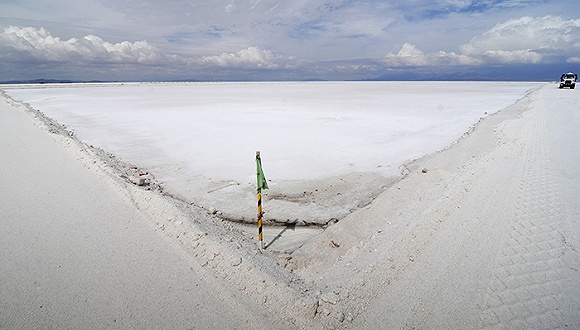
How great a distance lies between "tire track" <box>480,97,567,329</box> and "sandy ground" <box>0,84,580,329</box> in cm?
2

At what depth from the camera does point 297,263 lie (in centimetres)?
509

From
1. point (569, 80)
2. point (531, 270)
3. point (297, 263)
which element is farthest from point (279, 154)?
point (569, 80)

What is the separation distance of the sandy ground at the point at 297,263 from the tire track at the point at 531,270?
21mm

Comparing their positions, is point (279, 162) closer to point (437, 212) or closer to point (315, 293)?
point (437, 212)

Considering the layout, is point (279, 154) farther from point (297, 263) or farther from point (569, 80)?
point (569, 80)

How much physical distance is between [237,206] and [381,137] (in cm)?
1079

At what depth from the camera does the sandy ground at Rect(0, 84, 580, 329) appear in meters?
3.71

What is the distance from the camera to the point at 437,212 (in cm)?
662

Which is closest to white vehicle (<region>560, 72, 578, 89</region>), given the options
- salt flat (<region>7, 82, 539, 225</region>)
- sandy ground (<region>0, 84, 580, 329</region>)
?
salt flat (<region>7, 82, 539, 225</region>)

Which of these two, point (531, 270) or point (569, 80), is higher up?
point (569, 80)

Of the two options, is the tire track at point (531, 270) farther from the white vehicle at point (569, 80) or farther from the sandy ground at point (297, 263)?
the white vehicle at point (569, 80)

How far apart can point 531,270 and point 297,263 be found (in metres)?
3.56

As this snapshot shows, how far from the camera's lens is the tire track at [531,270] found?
3.71 meters

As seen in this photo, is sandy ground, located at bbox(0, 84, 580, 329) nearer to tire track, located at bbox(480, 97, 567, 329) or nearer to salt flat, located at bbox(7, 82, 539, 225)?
tire track, located at bbox(480, 97, 567, 329)
